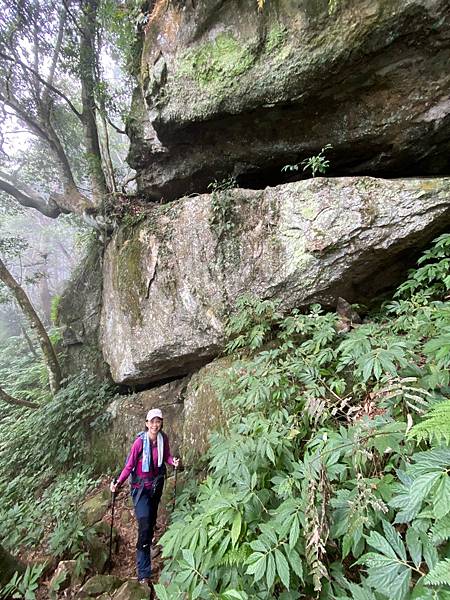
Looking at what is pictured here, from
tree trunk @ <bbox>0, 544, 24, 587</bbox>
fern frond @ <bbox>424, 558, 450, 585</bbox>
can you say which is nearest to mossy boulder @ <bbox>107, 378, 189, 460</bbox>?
tree trunk @ <bbox>0, 544, 24, 587</bbox>

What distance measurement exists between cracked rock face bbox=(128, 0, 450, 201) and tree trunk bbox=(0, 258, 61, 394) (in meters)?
4.81

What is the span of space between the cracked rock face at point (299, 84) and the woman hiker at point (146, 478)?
4485 mm

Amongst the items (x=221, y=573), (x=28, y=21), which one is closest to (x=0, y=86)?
(x=28, y=21)

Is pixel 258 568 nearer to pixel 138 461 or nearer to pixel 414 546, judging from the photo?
pixel 414 546

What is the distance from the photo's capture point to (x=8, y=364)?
526 inches

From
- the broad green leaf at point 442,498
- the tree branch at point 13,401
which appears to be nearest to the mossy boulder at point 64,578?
the broad green leaf at point 442,498

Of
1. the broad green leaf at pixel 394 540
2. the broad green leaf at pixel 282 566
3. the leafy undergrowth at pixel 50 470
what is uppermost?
the broad green leaf at pixel 394 540

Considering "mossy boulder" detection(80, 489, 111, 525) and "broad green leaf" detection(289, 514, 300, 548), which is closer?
"broad green leaf" detection(289, 514, 300, 548)

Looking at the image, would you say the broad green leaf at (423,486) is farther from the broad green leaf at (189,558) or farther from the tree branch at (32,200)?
the tree branch at (32,200)

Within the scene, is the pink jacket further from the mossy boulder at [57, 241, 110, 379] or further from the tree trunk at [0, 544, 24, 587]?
the mossy boulder at [57, 241, 110, 379]

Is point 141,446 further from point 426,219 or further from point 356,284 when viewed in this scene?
point 426,219

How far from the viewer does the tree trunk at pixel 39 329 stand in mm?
7634

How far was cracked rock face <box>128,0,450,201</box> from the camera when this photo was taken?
12.6 feet

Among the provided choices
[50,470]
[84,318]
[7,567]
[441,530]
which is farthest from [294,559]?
[84,318]
